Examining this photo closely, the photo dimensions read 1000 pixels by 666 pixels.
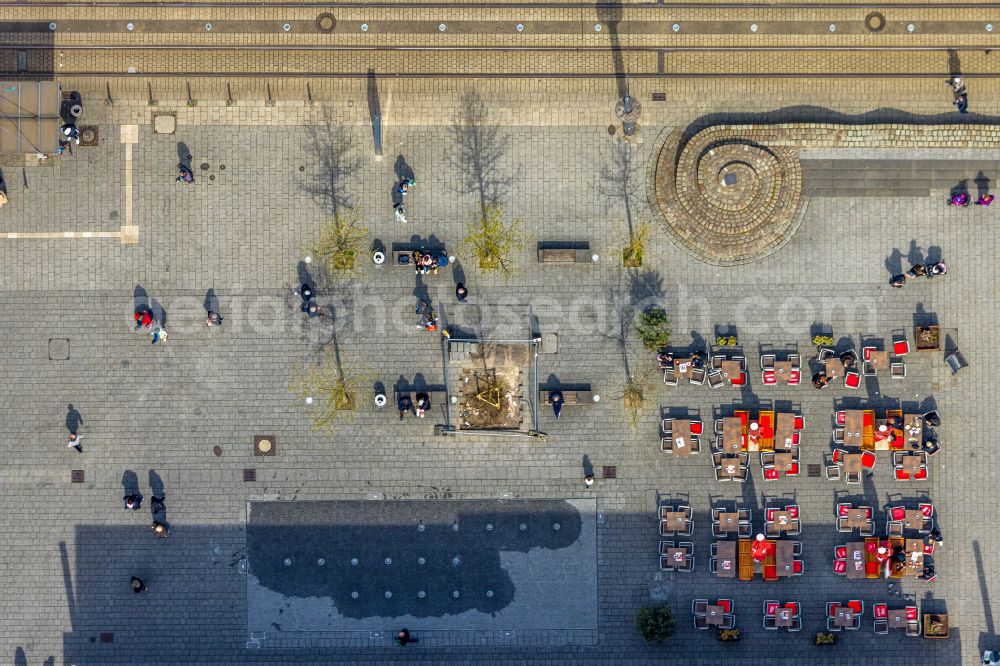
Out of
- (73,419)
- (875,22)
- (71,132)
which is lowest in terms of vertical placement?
(73,419)

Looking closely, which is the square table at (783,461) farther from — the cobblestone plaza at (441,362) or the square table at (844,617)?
the square table at (844,617)

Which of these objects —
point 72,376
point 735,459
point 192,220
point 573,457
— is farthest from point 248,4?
point 735,459

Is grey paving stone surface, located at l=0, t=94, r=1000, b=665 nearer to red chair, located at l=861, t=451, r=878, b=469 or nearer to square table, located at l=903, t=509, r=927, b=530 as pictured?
red chair, located at l=861, t=451, r=878, b=469

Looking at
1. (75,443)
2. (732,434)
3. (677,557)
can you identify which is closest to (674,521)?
(677,557)

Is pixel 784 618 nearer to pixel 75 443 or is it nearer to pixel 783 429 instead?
pixel 783 429

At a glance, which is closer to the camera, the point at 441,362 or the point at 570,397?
the point at 570,397

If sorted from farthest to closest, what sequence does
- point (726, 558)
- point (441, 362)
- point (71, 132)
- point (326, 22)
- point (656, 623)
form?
point (326, 22), point (441, 362), point (726, 558), point (71, 132), point (656, 623)
